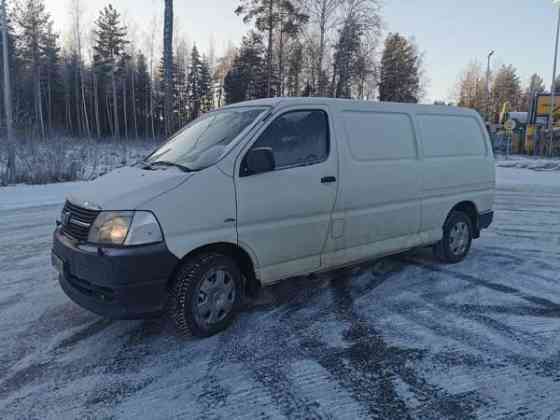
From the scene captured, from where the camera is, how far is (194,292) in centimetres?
348

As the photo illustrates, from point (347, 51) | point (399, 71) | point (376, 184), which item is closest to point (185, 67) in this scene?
point (399, 71)

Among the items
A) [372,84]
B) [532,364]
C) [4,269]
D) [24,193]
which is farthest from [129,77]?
[532,364]

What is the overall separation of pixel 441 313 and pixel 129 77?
58.9m

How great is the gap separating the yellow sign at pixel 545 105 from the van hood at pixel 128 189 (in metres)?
34.8

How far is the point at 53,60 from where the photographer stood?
172 ft

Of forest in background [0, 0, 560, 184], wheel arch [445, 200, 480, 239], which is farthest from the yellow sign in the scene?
wheel arch [445, 200, 480, 239]

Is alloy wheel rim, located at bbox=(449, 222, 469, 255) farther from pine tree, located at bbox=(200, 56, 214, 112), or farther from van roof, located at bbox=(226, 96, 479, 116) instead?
pine tree, located at bbox=(200, 56, 214, 112)

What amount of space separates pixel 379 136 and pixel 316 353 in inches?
97.7

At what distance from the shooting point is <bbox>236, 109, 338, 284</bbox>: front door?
370cm

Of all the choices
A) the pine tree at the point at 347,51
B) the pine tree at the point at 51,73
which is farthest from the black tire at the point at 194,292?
the pine tree at the point at 51,73

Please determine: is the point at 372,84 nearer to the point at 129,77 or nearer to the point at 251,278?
the point at 129,77

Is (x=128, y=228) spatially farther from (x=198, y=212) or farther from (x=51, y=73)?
(x=51, y=73)

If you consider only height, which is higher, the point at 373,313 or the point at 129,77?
the point at 129,77

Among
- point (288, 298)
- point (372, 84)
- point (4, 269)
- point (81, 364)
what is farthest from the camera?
point (372, 84)
